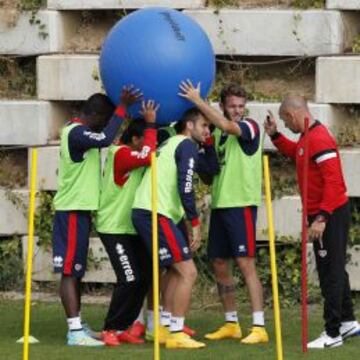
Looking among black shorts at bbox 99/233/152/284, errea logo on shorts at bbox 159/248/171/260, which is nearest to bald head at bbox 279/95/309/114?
errea logo on shorts at bbox 159/248/171/260

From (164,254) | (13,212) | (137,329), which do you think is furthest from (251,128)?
(13,212)

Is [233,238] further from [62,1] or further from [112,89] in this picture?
[62,1]

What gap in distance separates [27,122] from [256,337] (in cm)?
353

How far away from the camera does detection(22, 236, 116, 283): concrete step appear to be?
12.1 meters

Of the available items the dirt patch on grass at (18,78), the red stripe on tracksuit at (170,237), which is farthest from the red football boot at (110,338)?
the dirt patch on grass at (18,78)

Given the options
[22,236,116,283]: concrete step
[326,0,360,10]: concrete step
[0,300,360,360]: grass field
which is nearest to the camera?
[0,300,360,360]: grass field

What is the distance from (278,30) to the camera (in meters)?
11.9

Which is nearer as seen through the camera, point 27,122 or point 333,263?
point 333,263

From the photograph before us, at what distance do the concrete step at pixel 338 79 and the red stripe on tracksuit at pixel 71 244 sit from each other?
9.29 feet

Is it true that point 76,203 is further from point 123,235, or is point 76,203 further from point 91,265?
point 91,265

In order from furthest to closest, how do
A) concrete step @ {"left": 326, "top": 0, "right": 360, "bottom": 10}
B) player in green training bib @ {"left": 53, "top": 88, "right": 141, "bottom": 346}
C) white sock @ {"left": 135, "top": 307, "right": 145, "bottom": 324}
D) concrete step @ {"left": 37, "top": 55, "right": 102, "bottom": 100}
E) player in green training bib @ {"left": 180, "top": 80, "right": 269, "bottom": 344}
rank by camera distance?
concrete step @ {"left": 37, "top": 55, "right": 102, "bottom": 100} → concrete step @ {"left": 326, "top": 0, "right": 360, "bottom": 10} → white sock @ {"left": 135, "top": 307, "right": 145, "bottom": 324} → player in green training bib @ {"left": 180, "top": 80, "right": 269, "bottom": 344} → player in green training bib @ {"left": 53, "top": 88, "right": 141, "bottom": 346}

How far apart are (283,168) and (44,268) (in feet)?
7.29

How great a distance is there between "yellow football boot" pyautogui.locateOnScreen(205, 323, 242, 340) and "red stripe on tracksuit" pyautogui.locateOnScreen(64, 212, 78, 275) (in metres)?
1.12

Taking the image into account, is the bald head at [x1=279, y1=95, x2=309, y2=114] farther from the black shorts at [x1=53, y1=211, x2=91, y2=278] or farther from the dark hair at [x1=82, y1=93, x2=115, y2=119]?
the black shorts at [x1=53, y1=211, x2=91, y2=278]
